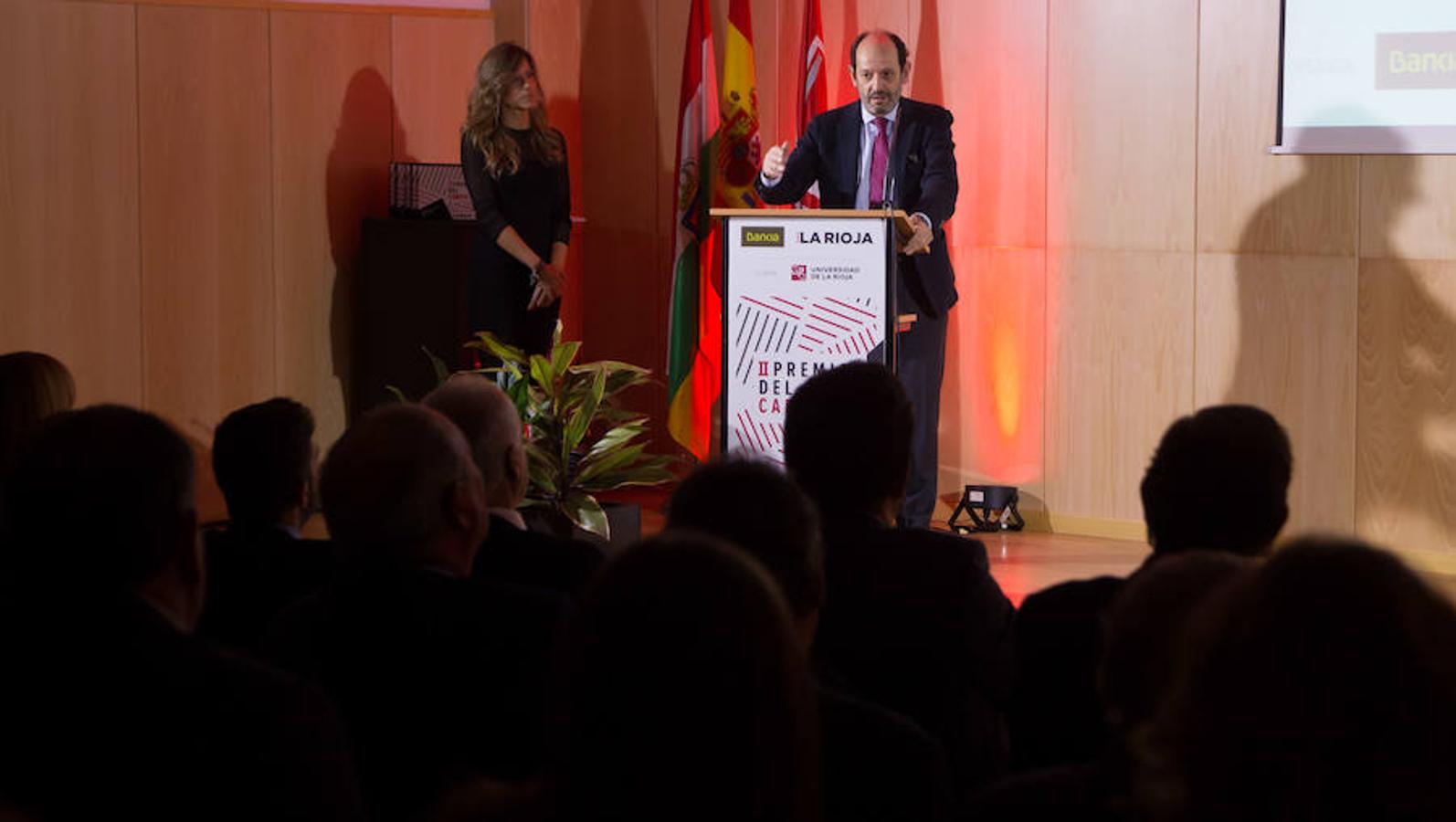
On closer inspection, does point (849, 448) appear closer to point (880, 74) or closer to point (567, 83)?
point (880, 74)

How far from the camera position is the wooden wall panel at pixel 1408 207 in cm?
673

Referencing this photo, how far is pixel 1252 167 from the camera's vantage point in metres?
7.18

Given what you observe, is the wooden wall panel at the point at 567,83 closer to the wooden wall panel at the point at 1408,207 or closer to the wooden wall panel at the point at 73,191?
the wooden wall panel at the point at 73,191

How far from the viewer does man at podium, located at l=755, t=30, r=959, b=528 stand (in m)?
7.21

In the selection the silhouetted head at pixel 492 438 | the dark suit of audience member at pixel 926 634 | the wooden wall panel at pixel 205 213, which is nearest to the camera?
the dark suit of audience member at pixel 926 634

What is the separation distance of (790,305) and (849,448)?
155 inches

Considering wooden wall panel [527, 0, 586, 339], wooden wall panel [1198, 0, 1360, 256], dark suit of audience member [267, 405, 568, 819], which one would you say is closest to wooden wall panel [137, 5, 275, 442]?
wooden wall panel [527, 0, 586, 339]

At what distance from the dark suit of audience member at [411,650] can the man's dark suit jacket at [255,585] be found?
1.93 ft

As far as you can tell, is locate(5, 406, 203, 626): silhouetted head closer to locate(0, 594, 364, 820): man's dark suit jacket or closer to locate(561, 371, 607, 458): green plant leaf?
locate(0, 594, 364, 820): man's dark suit jacket

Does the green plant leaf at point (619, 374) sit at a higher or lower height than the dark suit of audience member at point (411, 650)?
higher

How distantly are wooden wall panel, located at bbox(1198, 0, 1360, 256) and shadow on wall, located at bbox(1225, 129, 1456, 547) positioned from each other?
0.01 m

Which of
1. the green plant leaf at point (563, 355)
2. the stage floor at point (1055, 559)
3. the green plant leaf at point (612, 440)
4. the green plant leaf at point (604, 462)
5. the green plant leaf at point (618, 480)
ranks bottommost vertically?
the stage floor at point (1055, 559)

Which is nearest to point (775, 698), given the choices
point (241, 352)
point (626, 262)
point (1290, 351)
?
point (1290, 351)

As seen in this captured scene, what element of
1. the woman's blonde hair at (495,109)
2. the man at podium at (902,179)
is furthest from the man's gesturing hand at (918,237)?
the woman's blonde hair at (495,109)
